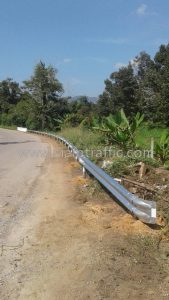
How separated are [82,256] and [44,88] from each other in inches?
2555

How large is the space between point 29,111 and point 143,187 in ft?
207

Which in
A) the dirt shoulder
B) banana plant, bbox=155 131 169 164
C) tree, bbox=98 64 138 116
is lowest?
the dirt shoulder

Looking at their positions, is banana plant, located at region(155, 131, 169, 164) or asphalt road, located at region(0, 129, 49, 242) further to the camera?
banana plant, located at region(155, 131, 169, 164)

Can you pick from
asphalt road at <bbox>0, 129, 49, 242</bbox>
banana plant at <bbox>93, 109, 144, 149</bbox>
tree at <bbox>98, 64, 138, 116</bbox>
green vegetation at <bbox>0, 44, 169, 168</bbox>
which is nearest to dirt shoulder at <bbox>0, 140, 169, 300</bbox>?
asphalt road at <bbox>0, 129, 49, 242</bbox>

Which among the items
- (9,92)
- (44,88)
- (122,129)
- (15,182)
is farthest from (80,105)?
(15,182)

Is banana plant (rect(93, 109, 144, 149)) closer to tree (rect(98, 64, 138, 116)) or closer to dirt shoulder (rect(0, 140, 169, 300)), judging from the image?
dirt shoulder (rect(0, 140, 169, 300))

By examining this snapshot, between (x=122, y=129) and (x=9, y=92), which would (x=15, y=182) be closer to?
(x=122, y=129)

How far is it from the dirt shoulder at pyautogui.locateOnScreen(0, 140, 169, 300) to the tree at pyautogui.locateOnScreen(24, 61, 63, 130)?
60469 millimetres

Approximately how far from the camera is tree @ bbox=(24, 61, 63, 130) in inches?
2736

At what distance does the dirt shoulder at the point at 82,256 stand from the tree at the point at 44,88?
60469mm

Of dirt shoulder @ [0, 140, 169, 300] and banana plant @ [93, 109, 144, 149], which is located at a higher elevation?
banana plant @ [93, 109, 144, 149]

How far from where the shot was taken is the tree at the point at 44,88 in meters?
69.5

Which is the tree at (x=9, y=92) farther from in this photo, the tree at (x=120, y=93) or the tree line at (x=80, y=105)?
the tree at (x=120, y=93)

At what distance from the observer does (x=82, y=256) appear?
6.32 metres
